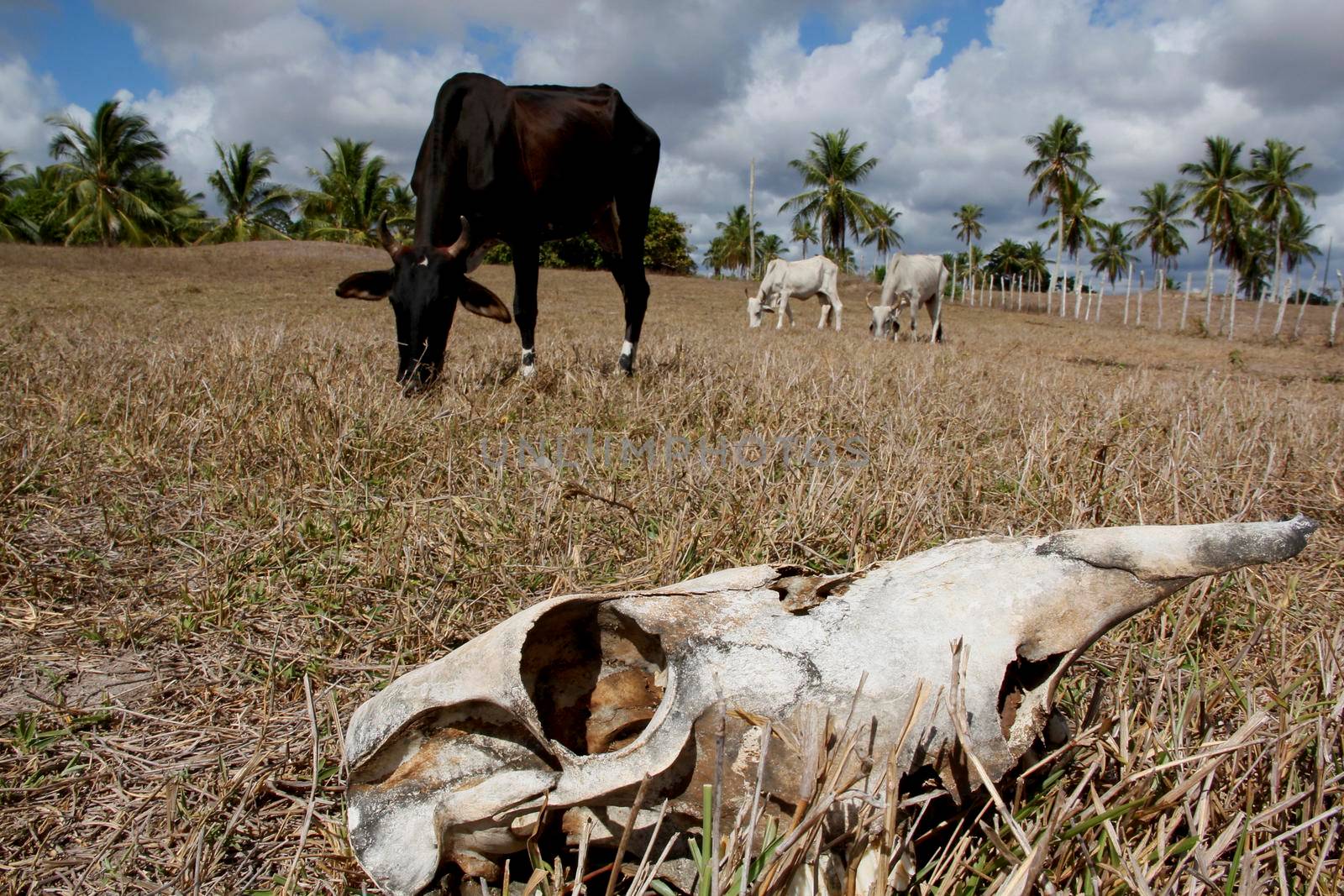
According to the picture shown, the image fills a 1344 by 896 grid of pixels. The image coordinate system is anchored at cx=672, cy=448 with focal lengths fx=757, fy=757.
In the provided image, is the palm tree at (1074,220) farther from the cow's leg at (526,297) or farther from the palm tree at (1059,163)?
the cow's leg at (526,297)

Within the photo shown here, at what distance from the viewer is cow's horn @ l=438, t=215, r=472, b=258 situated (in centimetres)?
425

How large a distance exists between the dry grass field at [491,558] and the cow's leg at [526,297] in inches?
13.0

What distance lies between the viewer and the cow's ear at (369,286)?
440 centimetres

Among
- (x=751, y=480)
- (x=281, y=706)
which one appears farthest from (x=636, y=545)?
(x=281, y=706)

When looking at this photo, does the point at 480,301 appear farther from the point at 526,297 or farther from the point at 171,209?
the point at 171,209

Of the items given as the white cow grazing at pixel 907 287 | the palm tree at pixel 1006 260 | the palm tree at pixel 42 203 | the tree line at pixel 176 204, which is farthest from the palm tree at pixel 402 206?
the palm tree at pixel 1006 260

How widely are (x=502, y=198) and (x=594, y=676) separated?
4.02m

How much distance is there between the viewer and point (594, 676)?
130 cm

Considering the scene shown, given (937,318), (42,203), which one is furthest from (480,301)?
(42,203)

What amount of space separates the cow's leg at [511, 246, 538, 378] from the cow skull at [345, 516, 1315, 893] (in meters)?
3.88

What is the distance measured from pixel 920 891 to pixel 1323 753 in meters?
0.67

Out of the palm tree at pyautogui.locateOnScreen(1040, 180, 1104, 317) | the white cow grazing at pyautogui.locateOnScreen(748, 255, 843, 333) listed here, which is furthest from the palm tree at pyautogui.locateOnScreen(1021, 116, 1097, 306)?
the white cow grazing at pyautogui.locateOnScreen(748, 255, 843, 333)

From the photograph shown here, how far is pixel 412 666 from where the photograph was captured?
1686mm

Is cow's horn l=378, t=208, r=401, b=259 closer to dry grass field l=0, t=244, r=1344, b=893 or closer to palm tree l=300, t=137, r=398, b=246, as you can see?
dry grass field l=0, t=244, r=1344, b=893
